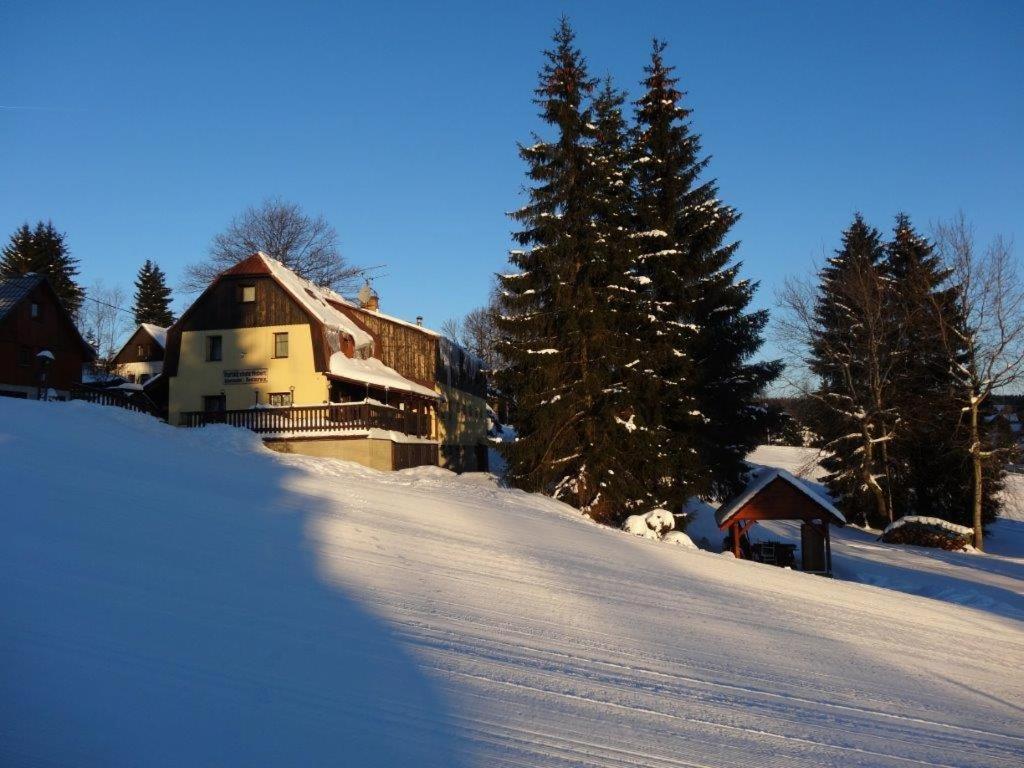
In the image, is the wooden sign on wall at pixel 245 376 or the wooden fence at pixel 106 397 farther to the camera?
the wooden sign on wall at pixel 245 376

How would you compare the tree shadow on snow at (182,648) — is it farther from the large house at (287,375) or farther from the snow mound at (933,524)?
the snow mound at (933,524)

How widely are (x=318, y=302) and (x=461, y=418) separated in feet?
40.8

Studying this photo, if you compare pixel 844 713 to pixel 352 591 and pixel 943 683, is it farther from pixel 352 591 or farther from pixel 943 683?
pixel 352 591

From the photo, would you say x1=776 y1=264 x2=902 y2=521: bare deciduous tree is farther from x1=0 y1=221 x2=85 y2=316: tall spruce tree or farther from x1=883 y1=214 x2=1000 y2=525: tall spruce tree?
x1=0 y1=221 x2=85 y2=316: tall spruce tree

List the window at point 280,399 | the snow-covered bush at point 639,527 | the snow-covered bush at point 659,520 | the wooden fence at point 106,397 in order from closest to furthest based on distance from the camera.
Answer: the snow-covered bush at point 639,527
the snow-covered bush at point 659,520
the wooden fence at point 106,397
the window at point 280,399

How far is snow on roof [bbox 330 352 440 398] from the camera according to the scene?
32.3 metres

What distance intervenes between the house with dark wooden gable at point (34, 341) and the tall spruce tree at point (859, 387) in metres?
35.6

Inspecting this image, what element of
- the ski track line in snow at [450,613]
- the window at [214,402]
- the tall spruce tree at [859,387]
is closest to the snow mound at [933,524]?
the tall spruce tree at [859,387]

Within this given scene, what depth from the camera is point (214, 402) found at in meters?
33.8

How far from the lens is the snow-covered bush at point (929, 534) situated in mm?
31547

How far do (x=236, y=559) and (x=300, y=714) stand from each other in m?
4.47

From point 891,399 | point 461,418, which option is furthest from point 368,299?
point 891,399

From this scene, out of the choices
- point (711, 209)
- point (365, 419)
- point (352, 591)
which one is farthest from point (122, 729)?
point (711, 209)

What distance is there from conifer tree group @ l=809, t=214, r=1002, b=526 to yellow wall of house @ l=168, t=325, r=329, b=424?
22.9 meters
